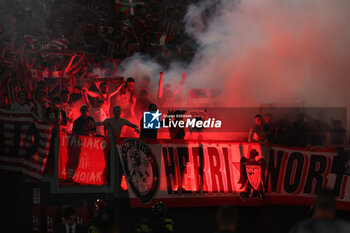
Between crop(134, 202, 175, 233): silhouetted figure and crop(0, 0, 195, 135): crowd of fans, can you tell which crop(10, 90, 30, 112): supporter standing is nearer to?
crop(0, 0, 195, 135): crowd of fans

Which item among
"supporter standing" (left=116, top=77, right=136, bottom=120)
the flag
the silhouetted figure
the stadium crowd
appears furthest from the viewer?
the flag

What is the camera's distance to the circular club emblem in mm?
6770

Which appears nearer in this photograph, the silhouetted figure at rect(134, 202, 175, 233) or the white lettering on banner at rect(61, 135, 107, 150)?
the silhouetted figure at rect(134, 202, 175, 233)

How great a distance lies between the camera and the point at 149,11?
13828 millimetres

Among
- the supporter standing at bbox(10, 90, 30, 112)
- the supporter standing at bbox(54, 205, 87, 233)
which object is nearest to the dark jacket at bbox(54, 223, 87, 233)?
the supporter standing at bbox(54, 205, 87, 233)

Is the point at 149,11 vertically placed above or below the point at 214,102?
above

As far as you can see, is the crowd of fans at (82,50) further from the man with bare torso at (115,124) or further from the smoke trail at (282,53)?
the smoke trail at (282,53)

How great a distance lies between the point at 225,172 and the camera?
6.87 metres

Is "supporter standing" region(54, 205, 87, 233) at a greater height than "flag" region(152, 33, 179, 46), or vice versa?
"flag" region(152, 33, 179, 46)

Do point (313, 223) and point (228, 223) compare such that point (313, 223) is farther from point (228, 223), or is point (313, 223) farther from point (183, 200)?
point (183, 200)

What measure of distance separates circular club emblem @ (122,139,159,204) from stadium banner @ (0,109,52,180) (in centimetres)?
120

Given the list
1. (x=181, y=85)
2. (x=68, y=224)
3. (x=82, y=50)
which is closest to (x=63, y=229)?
(x=68, y=224)

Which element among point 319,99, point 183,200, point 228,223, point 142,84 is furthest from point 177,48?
point 228,223

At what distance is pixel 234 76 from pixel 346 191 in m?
3.85
